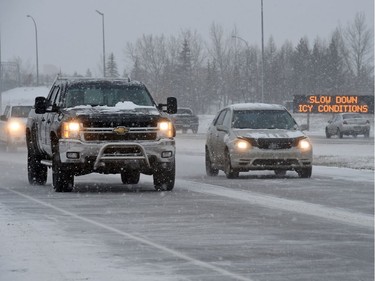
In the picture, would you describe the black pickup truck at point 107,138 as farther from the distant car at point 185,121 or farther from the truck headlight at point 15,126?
the distant car at point 185,121

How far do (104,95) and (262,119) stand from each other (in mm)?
5218

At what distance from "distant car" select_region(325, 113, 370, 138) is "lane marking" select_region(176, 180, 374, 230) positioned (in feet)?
140

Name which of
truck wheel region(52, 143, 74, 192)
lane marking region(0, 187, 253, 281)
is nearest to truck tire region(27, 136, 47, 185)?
truck wheel region(52, 143, 74, 192)

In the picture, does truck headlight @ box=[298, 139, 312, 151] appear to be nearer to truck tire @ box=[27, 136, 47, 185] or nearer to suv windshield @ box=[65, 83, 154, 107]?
suv windshield @ box=[65, 83, 154, 107]

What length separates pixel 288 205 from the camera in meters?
17.9

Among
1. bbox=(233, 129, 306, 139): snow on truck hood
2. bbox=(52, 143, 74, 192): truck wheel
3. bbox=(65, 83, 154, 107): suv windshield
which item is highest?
bbox=(65, 83, 154, 107): suv windshield

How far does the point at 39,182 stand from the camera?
23547 millimetres

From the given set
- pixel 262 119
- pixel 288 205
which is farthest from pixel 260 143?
pixel 288 205

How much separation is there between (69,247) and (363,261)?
9.86 ft

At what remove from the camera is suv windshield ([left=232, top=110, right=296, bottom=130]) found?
25562 mm

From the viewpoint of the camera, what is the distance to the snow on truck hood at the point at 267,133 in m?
24.6

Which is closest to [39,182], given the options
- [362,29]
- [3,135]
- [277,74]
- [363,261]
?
[363,261]

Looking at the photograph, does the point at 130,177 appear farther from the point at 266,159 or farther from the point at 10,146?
the point at 10,146

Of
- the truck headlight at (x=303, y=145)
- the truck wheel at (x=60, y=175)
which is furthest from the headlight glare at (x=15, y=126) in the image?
the truck wheel at (x=60, y=175)
